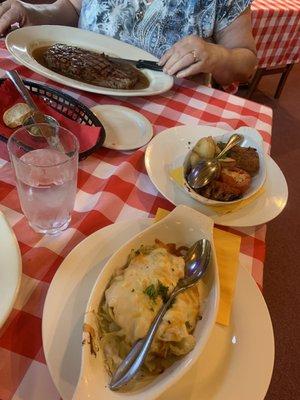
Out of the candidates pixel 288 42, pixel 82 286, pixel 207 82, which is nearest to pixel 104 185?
pixel 82 286

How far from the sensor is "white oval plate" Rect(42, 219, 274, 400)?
0.46m

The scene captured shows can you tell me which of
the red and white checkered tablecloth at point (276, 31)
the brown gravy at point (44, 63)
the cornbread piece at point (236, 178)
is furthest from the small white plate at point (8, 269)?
the red and white checkered tablecloth at point (276, 31)

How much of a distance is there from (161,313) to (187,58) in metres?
0.85

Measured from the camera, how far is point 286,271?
5.69ft

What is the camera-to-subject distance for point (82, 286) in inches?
21.2

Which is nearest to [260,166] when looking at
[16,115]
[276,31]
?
[16,115]

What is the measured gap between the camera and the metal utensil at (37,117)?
0.66 m

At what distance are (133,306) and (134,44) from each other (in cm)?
112

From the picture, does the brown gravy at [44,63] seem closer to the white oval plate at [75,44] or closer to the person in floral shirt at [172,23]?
the white oval plate at [75,44]

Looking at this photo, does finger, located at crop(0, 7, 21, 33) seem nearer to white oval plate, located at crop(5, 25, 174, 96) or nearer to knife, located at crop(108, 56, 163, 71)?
white oval plate, located at crop(5, 25, 174, 96)

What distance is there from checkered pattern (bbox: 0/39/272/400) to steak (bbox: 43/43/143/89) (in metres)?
0.06

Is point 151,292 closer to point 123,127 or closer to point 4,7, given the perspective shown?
point 123,127

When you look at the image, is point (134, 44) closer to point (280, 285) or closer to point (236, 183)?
point (236, 183)

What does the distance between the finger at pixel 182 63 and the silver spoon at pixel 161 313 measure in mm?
703
